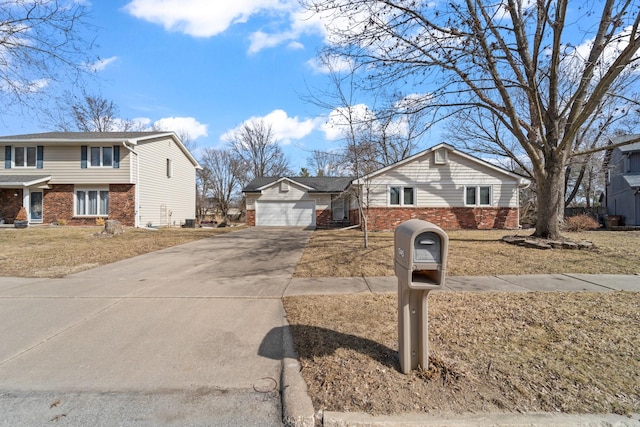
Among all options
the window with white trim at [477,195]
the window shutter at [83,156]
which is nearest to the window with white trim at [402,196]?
the window with white trim at [477,195]

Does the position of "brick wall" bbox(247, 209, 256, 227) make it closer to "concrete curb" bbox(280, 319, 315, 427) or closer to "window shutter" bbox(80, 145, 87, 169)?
"window shutter" bbox(80, 145, 87, 169)

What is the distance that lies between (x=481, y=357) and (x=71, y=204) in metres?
24.3

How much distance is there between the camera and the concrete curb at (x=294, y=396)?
2363 mm

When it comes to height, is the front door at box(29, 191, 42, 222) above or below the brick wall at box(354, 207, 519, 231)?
above

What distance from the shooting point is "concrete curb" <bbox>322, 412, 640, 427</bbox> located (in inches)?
90.2

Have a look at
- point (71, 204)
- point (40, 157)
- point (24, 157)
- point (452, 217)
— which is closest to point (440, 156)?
point (452, 217)

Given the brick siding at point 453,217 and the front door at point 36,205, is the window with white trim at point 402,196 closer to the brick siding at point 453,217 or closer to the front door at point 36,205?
the brick siding at point 453,217

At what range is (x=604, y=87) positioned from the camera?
895 centimetres

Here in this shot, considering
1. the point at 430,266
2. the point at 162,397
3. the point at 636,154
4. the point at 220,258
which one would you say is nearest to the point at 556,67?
the point at 430,266

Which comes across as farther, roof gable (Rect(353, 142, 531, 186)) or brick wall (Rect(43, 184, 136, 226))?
brick wall (Rect(43, 184, 136, 226))

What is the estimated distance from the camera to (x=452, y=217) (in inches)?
731

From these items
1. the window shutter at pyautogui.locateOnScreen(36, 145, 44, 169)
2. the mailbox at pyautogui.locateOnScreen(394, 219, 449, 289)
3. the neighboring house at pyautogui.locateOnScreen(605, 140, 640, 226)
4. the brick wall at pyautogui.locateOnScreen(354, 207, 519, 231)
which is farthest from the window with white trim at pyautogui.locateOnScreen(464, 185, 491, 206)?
the window shutter at pyautogui.locateOnScreen(36, 145, 44, 169)

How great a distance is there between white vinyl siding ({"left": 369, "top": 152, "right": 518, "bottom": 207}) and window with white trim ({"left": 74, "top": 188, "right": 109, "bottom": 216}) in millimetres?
16796

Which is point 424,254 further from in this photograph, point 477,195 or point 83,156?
point 83,156
